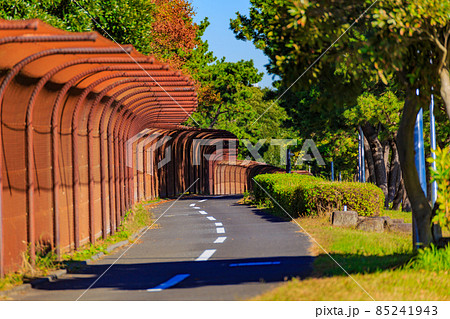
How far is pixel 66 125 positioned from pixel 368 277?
254 inches

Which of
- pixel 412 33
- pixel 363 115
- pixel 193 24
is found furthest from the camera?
pixel 193 24

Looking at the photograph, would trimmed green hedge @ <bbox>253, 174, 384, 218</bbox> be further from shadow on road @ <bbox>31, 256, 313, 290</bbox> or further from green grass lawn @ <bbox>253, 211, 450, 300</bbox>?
shadow on road @ <bbox>31, 256, 313, 290</bbox>

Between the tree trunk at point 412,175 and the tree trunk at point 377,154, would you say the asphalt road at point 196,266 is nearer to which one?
the tree trunk at point 412,175

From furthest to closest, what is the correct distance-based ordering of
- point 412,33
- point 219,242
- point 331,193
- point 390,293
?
point 331,193, point 219,242, point 412,33, point 390,293

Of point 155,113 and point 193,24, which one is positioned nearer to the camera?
point 155,113

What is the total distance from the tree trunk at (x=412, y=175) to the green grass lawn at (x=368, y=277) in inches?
18.0

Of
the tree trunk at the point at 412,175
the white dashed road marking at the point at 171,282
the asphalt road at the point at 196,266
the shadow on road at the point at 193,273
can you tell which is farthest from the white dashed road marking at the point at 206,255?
the tree trunk at the point at 412,175

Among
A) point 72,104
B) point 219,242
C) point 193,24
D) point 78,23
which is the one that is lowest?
point 219,242

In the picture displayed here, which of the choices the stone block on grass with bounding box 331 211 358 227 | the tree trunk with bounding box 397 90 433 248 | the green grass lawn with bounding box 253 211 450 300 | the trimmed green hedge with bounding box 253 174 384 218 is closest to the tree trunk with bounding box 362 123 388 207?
the trimmed green hedge with bounding box 253 174 384 218

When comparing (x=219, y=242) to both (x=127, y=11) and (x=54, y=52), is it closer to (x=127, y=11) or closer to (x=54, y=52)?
(x=54, y=52)

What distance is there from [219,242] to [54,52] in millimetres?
6468

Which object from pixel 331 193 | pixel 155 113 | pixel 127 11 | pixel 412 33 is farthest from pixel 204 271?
pixel 127 11

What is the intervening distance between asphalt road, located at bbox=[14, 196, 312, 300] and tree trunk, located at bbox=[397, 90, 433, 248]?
66.8 inches

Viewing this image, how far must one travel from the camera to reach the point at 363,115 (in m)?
30.7
